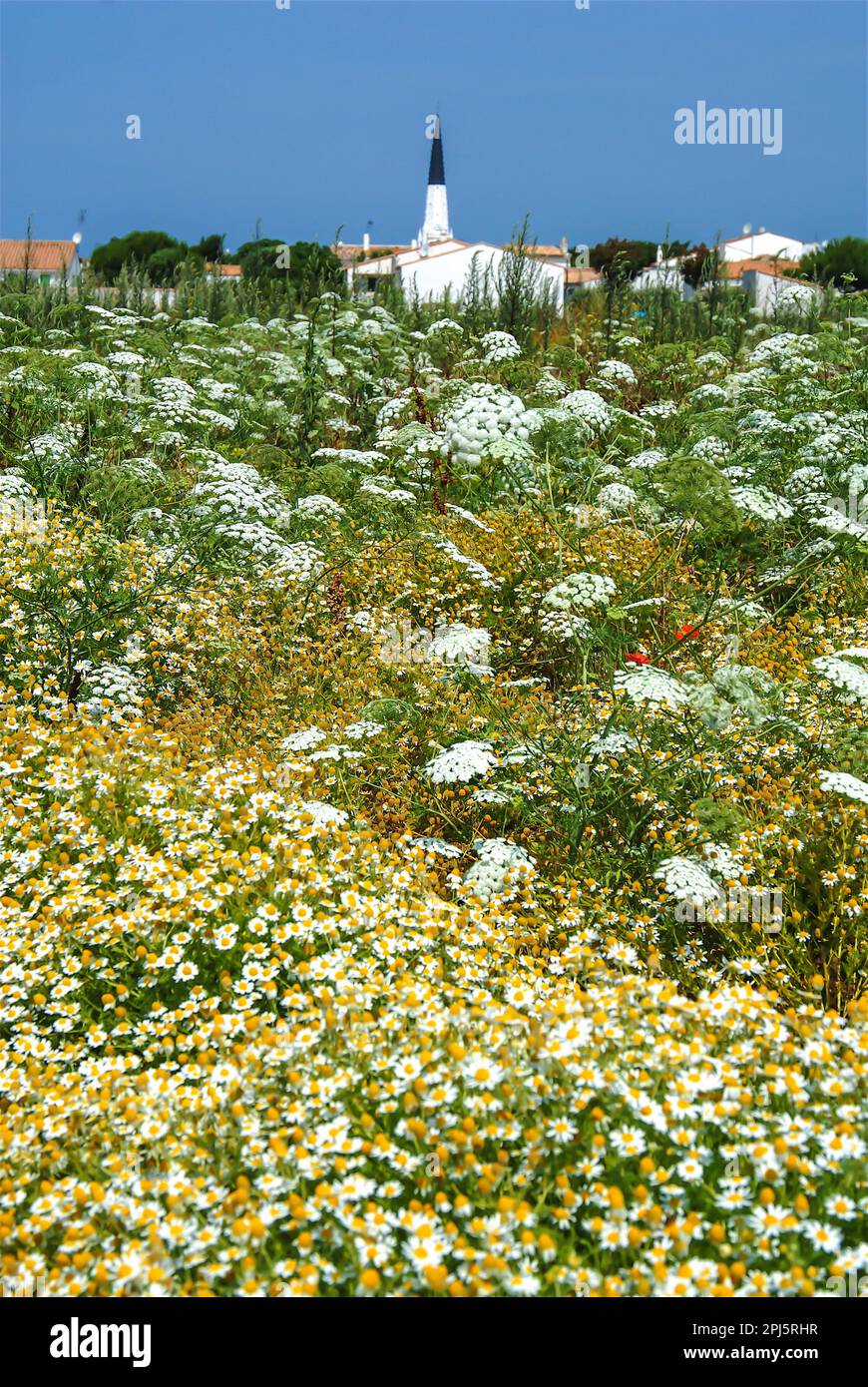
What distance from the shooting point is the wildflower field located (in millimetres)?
2088

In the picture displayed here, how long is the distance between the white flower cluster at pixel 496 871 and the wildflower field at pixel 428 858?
0.02m

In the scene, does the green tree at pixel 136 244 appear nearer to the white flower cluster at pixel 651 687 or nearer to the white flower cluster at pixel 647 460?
the white flower cluster at pixel 647 460

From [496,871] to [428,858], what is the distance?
0.74 ft

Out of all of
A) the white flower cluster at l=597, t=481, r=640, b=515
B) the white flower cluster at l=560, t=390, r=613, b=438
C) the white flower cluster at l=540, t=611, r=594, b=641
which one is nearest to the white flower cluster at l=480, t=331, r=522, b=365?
the white flower cluster at l=560, t=390, r=613, b=438

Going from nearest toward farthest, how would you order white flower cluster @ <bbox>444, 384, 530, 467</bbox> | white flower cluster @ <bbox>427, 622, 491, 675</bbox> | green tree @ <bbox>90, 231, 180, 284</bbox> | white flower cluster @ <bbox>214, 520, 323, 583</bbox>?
white flower cluster @ <bbox>427, 622, 491, 675</bbox>
white flower cluster @ <bbox>444, 384, 530, 467</bbox>
white flower cluster @ <bbox>214, 520, 323, 583</bbox>
green tree @ <bbox>90, 231, 180, 284</bbox>

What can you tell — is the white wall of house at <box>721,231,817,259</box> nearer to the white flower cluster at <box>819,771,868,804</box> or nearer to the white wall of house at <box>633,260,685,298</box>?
the white wall of house at <box>633,260,685,298</box>

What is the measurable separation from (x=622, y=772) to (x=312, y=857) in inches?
56.2

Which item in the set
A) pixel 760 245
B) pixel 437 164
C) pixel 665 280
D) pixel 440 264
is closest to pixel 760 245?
pixel 760 245

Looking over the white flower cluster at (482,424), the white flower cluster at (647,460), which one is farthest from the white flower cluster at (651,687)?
the white flower cluster at (647,460)

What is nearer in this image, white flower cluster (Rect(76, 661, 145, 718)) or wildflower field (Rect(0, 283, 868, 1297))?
wildflower field (Rect(0, 283, 868, 1297))

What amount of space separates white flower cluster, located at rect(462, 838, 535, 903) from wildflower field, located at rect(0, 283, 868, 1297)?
0.02 metres

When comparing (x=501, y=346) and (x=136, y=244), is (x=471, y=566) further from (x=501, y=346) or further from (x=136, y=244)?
(x=136, y=244)
